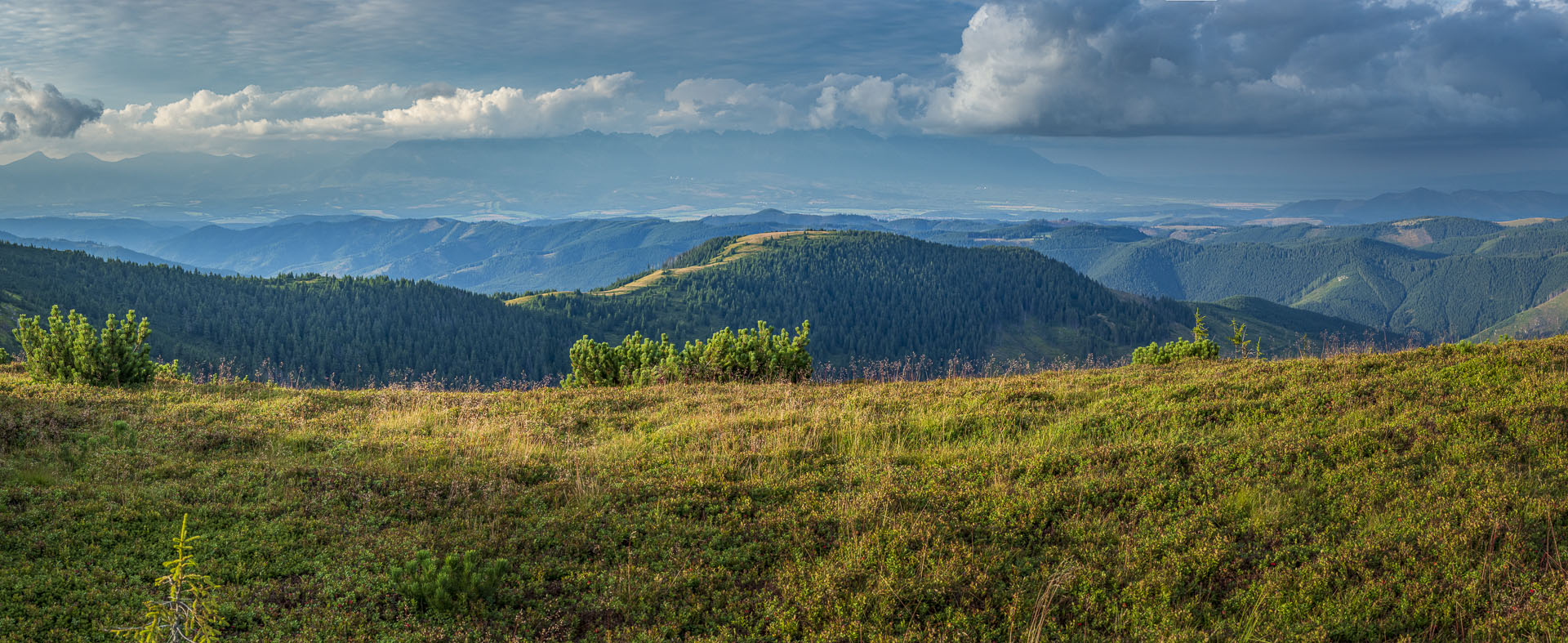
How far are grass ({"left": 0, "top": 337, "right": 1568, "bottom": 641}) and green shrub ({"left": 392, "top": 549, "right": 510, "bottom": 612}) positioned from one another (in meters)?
0.18

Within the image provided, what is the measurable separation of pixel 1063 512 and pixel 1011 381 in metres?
9.86

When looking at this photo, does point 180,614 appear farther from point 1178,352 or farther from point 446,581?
point 1178,352

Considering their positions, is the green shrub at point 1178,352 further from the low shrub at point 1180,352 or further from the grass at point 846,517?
the grass at point 846,517

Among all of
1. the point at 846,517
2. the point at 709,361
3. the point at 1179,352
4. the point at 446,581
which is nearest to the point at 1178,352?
the point at 1179,352

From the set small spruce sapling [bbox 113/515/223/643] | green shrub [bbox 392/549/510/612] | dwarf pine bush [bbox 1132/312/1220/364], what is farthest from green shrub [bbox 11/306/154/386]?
dwarf pine bush [bbox 1132/312/1220/364]

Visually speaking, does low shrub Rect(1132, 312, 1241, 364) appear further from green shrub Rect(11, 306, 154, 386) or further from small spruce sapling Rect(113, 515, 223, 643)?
green shrub Rect(11, 306, 154, 386)

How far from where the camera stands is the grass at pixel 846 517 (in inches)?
273

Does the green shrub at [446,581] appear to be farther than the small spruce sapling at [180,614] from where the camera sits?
Yes

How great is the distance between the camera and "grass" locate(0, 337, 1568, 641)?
6.94 metres

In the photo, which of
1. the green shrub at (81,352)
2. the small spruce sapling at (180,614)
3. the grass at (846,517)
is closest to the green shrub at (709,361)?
the grass at (846,517)

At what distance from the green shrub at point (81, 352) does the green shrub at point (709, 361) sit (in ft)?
36.0

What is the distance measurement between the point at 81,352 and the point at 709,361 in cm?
1510

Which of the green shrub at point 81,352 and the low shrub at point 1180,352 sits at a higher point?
the green shrub at point 81,352

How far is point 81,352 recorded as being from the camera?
1630cm
